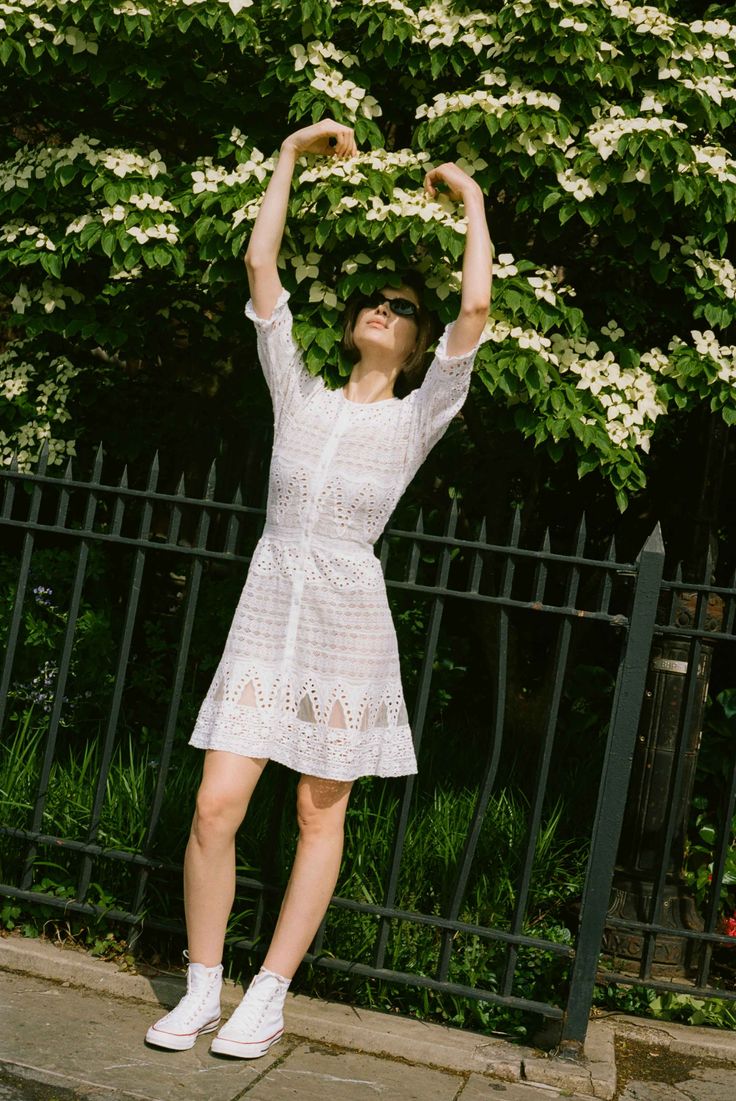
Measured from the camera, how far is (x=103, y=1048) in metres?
3.08

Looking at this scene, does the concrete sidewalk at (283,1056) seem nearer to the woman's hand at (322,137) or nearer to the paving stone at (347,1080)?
the paving stone at (347,1080)

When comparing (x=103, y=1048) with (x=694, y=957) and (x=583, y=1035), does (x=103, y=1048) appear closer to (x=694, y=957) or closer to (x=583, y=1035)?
(x=583, y=1035)

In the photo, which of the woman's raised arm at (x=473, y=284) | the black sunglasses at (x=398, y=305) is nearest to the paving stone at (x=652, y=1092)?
the woman's raised arm at (x=473, y=284)

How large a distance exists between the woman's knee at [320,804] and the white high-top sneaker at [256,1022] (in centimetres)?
41

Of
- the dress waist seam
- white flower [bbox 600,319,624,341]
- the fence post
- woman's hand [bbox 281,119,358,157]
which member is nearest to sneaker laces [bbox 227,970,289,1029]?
the fence post

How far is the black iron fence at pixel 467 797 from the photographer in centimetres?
341

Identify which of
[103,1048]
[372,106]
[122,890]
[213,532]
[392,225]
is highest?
[372,106]

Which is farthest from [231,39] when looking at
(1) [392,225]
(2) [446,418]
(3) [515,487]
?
(3) [515,487]

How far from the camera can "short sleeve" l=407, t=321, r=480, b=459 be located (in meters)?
3.09

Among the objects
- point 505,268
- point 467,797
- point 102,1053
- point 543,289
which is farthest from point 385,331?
point 102,1053

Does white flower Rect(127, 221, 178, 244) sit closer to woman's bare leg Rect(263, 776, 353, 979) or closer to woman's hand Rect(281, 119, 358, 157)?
woman's hand Rect(281, 119, 358, 157)

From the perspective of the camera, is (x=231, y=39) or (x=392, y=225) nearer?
(x=392, y=225)

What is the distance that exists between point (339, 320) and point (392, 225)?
1.34ft

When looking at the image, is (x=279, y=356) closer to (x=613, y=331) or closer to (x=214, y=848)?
(x=214, y=848)
